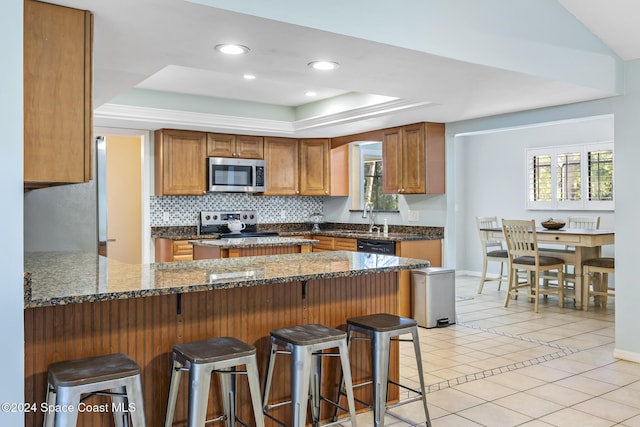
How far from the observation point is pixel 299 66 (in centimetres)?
320

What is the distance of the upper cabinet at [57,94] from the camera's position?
213 centimetres

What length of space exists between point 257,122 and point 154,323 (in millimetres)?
4149

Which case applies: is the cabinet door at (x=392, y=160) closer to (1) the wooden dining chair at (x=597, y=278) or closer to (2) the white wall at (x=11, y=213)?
(1) the wooden dining chair at (x=597, y=278)

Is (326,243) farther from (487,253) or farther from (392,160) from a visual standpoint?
(487,253)

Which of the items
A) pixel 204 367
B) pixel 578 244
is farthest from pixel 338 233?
pixel 204 367

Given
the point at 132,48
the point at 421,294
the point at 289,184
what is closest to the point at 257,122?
the point at 289,184

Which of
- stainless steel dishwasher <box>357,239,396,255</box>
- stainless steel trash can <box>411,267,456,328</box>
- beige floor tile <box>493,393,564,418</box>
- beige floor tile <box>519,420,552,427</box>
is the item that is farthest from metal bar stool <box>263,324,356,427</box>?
stainless steel dishwasher <box>357,239,396,255</box>

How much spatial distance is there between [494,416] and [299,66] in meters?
2.34

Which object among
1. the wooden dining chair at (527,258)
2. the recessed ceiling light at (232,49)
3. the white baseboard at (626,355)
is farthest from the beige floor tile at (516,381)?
the recessed ceiling light at (232,49)

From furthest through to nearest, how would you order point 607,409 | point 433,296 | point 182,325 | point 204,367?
point 433,296 → point 607,409 → point 182,325 → point 204,367

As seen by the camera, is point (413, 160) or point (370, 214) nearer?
point (413, 160)

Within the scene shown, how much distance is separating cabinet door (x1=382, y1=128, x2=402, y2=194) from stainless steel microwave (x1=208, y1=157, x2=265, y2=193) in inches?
62.7

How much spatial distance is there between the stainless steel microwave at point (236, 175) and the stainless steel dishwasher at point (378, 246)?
1541 millimetres

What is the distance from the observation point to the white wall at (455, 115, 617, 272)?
6.98m
